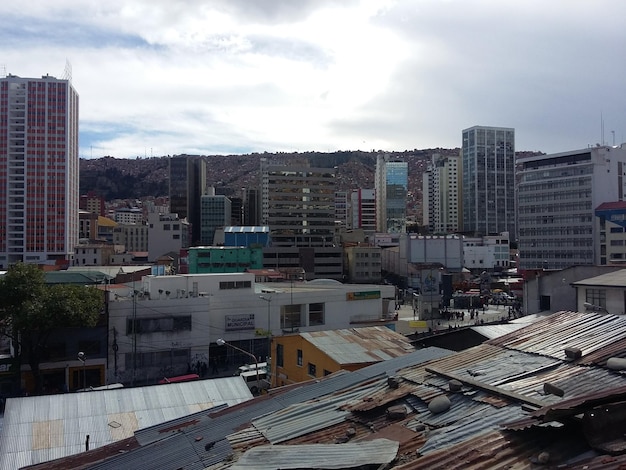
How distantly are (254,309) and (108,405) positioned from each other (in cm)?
2197

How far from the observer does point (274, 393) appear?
42.4 feet

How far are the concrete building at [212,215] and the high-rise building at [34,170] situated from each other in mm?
51235

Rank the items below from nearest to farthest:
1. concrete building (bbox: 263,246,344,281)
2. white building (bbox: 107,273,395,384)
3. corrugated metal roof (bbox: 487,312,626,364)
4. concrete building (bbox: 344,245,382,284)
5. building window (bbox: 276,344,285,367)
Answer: corrugated metal roof (bbox: 487,312,626,364), building window (bbox: 276,344,285,367), white building (bbox: 107,273,395,384), concrete building (bbox: 344,245,382,284), concrete building (bbox: 263,246,344,281)

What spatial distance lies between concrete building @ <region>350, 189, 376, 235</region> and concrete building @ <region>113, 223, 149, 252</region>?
200 feet

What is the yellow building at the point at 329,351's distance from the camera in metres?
21.3

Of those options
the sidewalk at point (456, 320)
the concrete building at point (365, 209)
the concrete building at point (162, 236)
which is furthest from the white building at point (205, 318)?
the concrete building at point (365, 209)

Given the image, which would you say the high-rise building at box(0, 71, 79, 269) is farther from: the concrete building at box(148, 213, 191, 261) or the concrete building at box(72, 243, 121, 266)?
the concrete building at box(148, 213, 191, 261)

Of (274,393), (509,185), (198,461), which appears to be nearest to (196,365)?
(274,393)

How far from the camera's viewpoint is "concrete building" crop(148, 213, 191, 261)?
383 ft

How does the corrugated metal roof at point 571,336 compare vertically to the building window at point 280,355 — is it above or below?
above

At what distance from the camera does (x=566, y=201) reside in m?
92.3

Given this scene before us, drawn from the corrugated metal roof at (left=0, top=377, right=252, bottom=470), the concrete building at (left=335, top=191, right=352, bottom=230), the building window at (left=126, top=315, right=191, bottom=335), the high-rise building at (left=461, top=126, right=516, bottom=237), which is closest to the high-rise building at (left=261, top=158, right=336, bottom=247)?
the high-rise building at (left=461, top=126, right=516, bottom=237)

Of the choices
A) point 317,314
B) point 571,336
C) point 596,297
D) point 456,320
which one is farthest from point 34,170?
point 571,336

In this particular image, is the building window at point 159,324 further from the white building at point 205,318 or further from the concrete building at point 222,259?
the concrete building at point 222,259
